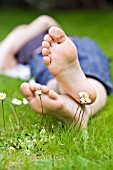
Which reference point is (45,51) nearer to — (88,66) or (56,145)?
(56,145)

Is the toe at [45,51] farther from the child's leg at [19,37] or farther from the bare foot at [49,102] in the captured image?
the child's leg at [19,37]

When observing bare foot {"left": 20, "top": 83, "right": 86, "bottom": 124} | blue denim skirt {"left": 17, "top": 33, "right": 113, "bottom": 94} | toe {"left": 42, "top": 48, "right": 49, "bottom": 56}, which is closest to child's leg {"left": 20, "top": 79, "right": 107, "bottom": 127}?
bare foot {"left": 20, "top": 83, "right": 86, "bottom": 124}

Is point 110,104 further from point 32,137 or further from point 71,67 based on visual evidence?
point 32,137

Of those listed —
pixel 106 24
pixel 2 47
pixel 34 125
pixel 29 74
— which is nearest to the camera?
pixel 34 125

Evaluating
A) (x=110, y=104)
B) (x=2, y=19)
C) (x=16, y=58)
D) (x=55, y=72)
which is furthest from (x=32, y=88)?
(x=2, y=19)

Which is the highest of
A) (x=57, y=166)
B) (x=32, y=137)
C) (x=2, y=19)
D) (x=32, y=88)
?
(x=2, y=19)

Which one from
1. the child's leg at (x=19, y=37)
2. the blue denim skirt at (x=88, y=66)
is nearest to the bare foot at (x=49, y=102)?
the blue denim skirt at (x=88, y=66)
